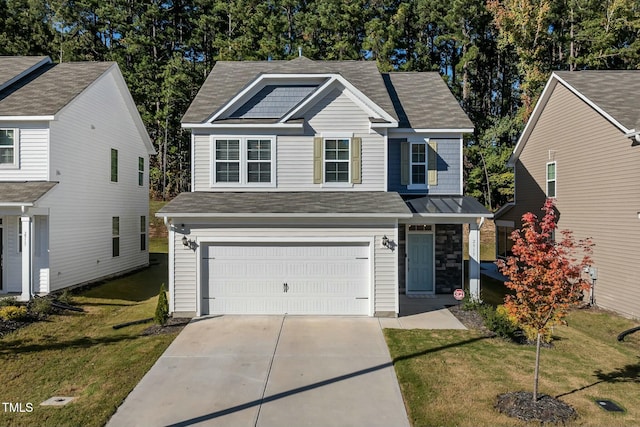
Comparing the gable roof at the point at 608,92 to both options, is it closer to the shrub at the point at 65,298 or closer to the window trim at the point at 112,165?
the shrub at the point at 65,298

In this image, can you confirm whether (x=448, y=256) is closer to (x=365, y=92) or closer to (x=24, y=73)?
(x=365, y=92)

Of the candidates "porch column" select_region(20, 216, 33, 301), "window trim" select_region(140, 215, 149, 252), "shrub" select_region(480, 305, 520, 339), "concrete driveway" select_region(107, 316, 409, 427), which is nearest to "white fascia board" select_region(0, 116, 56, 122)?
"porch column" select_region(20, 216, 33, 301)

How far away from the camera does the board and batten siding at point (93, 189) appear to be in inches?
534

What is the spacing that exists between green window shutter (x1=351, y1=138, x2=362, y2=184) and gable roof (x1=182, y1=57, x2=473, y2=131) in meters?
0.86

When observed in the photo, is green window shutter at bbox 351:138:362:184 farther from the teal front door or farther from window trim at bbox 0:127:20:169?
window trim at bbox 0:127:20:169

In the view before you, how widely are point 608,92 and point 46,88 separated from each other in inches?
817

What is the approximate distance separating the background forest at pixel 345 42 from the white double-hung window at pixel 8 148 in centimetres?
2052

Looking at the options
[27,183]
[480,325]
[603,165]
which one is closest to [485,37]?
[603,165]

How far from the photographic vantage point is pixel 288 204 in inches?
448

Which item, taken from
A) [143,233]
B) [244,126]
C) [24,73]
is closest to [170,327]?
[244,126]

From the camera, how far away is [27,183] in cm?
1305

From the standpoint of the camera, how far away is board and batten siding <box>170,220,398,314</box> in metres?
11.0

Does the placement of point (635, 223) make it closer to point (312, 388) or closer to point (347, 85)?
point (347, 85)

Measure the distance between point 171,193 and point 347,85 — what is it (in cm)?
2712
